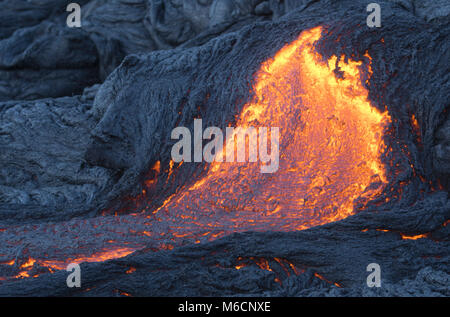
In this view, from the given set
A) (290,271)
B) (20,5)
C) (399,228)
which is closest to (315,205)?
(399,228)

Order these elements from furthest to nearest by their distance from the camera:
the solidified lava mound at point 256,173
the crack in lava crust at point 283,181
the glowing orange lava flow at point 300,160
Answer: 1. the glowing orange lava flow at point 300,160
2. the crack in lava crust at point 283,181
3. the solidified lava mound at point 256,173

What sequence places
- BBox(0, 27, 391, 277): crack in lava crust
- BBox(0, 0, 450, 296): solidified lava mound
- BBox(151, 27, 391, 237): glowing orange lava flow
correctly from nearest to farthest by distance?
1. BBox(0, 0, 450, 296): solidified lava mound
2. BBox(0, 27, 391, 277): crack in lava crust
3. BBox(151, 27, 391, 237): glowing orange lava flow

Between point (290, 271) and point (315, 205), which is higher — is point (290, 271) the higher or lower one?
the lower one

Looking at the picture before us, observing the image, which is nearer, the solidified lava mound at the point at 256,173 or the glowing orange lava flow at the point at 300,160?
the solidified lava mound at the point at 256,173

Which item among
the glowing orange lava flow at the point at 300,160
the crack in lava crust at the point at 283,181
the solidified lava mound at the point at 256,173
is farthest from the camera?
the glowing orange lava flow at the point at 300,160

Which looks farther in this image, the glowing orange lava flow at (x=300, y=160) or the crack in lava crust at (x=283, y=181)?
the glowing orange lava flow at (x=300, y=160)
